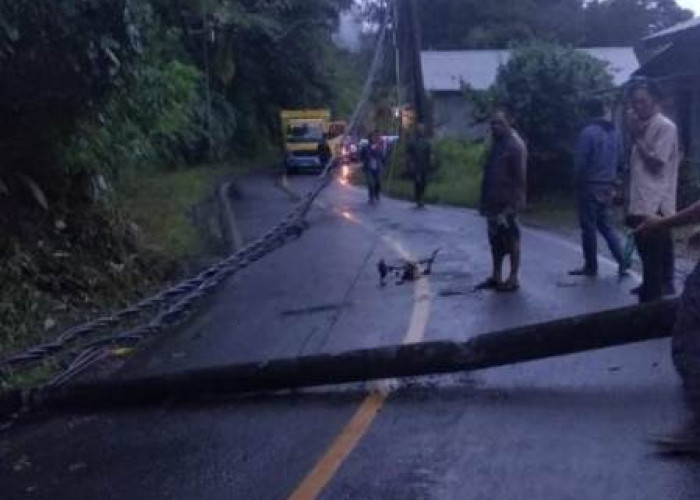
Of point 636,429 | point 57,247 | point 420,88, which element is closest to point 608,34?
point 420,88

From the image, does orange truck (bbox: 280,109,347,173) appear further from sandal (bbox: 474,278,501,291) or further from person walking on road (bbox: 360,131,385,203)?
sandal (bbox: 474,278,501,291)

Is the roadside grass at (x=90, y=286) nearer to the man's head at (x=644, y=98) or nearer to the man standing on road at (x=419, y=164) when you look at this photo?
the man's head at (x=644, y=98)

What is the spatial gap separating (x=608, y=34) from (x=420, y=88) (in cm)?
4920

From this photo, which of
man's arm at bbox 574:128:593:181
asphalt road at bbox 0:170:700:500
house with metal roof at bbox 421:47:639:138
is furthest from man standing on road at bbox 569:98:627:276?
house with metal roof at bbox 421:47:639:138

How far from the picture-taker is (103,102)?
11922mm

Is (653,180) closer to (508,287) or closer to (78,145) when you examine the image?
(508,287)

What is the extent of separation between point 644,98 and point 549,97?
16.3 meters

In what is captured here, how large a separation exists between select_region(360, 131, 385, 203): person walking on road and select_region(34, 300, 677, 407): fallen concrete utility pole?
70.6 feet

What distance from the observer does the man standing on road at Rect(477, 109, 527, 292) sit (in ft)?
38.2

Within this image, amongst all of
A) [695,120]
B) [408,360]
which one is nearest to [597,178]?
[408,360]

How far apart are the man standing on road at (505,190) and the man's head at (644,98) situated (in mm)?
2354

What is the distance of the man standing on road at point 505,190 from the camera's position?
11656mm

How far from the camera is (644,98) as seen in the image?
922 centimetres

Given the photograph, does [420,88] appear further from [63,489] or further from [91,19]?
[63,489]
